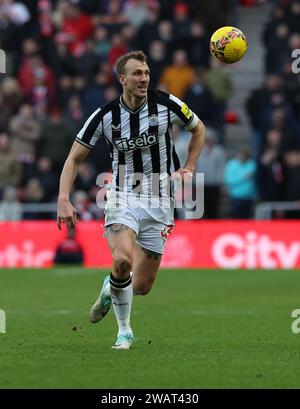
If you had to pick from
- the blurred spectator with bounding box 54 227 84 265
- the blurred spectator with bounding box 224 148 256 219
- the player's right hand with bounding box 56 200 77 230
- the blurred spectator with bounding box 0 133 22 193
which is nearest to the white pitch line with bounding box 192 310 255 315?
the player's right hand with bounding box 56 200 77 230

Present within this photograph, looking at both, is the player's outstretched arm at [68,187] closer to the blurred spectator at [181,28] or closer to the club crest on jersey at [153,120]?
the club crest on jersey at [153,120]

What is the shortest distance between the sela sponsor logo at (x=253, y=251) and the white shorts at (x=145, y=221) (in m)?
10.3

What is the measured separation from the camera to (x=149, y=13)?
23156 millimetres

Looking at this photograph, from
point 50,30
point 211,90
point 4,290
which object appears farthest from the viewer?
point 50,30

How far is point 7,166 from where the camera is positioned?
21.4 m

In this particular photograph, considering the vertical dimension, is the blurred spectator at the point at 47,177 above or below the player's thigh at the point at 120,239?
above

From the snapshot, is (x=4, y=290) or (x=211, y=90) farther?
(x=211, y=90)

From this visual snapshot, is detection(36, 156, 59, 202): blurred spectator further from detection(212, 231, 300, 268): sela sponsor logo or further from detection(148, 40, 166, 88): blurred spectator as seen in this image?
detection(212, 231, 300, 268): sela sponsor logo

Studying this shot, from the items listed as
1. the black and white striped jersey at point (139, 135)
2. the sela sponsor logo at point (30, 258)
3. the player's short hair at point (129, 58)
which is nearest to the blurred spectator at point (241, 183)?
the sela sponsor logo at point (30, 258)

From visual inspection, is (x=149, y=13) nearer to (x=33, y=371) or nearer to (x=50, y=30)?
(x=50, y=30)

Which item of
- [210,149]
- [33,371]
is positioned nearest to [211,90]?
[210,149]

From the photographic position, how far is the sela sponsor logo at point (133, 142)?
956 centimetres

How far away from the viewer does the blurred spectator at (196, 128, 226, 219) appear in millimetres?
20750

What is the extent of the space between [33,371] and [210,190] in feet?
44.9
